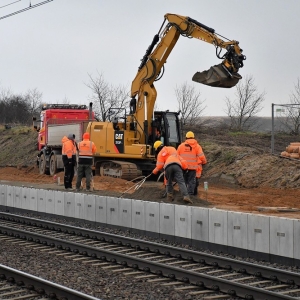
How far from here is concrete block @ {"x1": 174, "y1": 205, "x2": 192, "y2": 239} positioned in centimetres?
1410

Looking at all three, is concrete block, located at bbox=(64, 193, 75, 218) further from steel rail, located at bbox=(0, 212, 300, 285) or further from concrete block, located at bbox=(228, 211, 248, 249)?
concrete block, located at bbox=(228, 211, 248, 249)

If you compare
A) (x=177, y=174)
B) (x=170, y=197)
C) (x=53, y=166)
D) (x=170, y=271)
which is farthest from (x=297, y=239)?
(x=53, y=166)

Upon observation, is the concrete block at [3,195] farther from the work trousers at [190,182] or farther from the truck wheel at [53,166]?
the truck wheel at [53,166]

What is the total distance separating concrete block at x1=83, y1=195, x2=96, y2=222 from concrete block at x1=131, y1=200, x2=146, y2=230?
1.76 metres

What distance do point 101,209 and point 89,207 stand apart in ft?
1.90

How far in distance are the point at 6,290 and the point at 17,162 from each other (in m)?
38.5

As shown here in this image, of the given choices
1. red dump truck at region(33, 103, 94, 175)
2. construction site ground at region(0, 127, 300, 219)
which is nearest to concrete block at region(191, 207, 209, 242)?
construction site ground at region(0, 127, 300, 219)

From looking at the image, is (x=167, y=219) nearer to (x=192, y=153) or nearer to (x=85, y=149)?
(x=192, y=153)

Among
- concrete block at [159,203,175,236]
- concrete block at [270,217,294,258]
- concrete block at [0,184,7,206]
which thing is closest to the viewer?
concrete block at [270,217,294,258]

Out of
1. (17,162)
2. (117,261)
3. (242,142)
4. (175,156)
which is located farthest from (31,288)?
(17,162)

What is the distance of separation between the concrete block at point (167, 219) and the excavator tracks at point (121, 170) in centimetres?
1205

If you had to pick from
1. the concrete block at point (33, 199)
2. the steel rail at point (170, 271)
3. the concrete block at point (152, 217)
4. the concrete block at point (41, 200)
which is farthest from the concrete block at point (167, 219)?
the concrete block at point (33, 199)

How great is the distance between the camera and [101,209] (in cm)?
1706

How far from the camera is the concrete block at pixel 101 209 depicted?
55.4 ft
